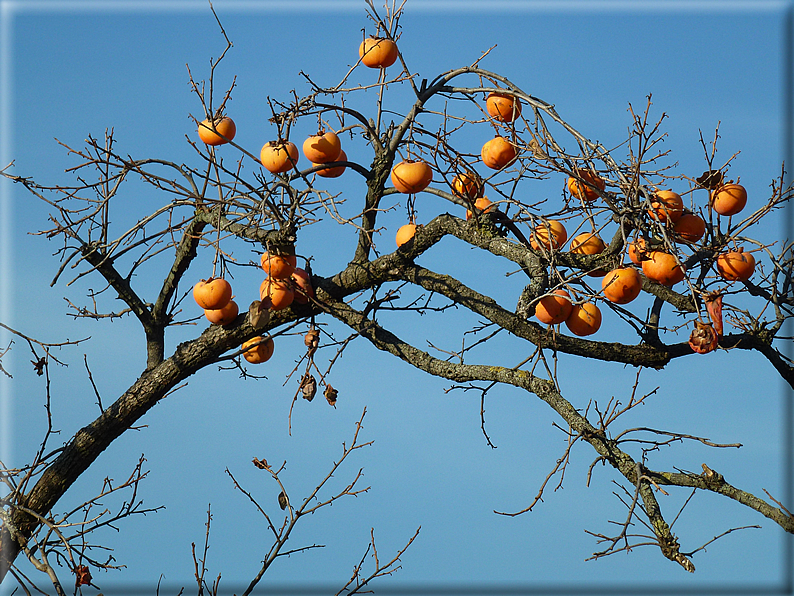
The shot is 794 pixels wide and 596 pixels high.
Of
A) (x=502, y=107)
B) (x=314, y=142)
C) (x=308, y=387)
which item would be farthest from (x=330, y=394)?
(x=502, y=107)

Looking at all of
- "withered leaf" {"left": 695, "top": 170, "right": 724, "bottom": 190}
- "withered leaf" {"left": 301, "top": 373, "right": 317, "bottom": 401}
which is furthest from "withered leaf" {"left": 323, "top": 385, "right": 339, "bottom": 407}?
"withered leaf" {"left": 695, "top": 170, "right": 724, "bottom": 190}

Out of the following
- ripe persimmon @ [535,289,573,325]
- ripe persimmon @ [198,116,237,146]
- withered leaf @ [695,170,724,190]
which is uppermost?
withered leaf @ [695,170,724,190]

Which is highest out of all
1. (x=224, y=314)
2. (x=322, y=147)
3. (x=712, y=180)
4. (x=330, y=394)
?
(x=712, y=180)

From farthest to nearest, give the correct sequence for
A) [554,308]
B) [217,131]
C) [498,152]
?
1. [217,131]
2. [498,152]
3. [554,308]

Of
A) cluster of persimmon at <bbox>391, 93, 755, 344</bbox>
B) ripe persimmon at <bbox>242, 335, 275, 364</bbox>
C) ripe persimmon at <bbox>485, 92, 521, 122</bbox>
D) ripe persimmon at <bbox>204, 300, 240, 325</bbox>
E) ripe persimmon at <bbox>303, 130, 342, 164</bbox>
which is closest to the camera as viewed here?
cluster of persimmon at <bbox>391, 93, 755, 344</bbox>

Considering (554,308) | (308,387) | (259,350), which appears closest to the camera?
(554,308)

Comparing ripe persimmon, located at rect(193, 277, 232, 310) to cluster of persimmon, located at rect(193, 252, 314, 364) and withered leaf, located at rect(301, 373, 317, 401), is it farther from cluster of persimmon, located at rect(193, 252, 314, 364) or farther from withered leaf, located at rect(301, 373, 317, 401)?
withered leaf, located at rect(301, 373, 317, 401)

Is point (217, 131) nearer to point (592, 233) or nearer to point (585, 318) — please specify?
point (592, 233)

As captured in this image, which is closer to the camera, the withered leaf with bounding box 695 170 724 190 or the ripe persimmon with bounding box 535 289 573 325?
the ripe persimmon with bounding box 535 289 573 325

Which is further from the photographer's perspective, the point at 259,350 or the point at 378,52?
the point at 259,350

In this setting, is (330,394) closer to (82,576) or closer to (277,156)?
(277,156)

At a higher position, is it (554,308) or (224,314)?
(554,308)

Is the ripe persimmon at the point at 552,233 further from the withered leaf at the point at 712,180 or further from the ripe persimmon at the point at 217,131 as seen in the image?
the ripe persimmon at the point at 217,131

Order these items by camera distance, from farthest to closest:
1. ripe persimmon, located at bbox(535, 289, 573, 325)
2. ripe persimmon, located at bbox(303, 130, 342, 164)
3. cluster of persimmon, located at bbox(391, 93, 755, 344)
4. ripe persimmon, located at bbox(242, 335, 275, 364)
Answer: ripe persimmon, located at bbox(242, 335, 275, 364) → ripe persimmon, located at bbox(303, 130, 342, 164) → ripe persimmon, located at bbox(535, 289, 573, 325) → cluster of persimmon, located at bbox(391, 93, 755, 344)
